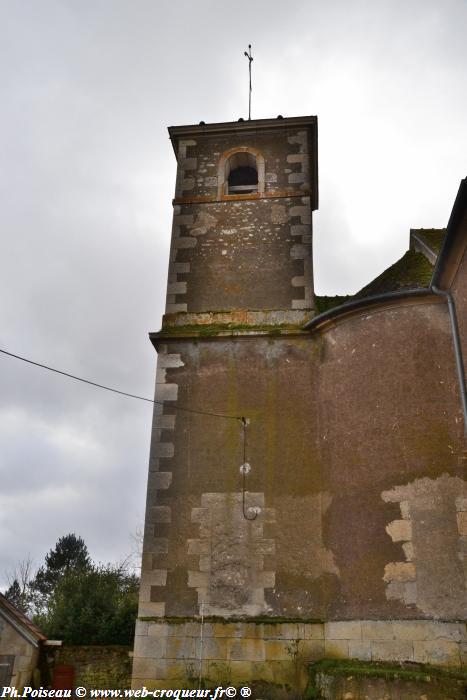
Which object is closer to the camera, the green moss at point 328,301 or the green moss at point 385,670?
the green moss at point 385,670

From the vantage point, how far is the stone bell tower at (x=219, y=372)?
368 inches

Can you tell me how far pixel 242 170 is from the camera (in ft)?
47.8

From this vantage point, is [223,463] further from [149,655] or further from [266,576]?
[149,655]

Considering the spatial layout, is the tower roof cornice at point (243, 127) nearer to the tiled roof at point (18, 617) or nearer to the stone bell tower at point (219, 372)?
the stone bell tower at point (219, 372)

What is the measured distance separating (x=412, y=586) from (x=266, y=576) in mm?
2123

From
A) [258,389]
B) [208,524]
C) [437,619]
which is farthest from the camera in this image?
[258,389]

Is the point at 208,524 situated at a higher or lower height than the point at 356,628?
higher

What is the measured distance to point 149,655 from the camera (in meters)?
9.12

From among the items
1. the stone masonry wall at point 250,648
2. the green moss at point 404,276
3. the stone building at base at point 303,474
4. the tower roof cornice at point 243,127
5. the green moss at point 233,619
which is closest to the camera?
the stone masonry wall at point 250,648

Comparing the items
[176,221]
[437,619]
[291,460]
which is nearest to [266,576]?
[291,460]

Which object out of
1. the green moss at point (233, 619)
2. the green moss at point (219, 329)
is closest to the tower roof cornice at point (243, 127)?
the green moss at point (219, 329)

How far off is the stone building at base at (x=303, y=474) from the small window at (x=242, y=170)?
9.12 ft

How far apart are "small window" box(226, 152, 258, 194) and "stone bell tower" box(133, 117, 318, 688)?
0.03m

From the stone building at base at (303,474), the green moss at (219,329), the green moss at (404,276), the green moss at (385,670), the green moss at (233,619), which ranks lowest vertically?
the green moss at (385,670)
